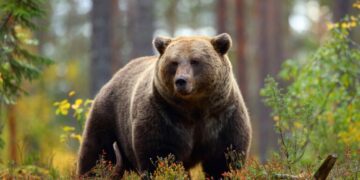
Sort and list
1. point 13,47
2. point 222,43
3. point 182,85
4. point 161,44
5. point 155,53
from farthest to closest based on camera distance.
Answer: point 155,53, point 13,47, point 161,44, point 222,43, point 182,85

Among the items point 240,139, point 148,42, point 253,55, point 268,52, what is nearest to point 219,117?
point 240,139

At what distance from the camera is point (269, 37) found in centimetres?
3300

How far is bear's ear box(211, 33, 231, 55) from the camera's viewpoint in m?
7.80

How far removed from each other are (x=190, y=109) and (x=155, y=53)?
55.9 feet

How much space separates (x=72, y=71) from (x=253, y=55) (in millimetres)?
10713

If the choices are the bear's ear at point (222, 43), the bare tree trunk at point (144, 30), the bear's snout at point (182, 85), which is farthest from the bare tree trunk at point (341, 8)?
the bear's snout at point (182, 85)

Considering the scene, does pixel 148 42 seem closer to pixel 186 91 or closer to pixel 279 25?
pixel 186 91

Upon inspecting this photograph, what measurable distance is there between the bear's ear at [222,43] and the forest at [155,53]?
2.11 ft

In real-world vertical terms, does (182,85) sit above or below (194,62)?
below

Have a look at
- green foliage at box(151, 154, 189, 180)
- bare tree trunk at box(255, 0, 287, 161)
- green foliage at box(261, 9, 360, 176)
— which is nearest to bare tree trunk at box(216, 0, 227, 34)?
bare tree trunk at box(255, 0, 287, 161)

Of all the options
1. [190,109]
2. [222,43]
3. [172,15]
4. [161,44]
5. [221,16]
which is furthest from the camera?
[172,15]

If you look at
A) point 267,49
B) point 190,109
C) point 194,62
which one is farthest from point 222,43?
point 267,49

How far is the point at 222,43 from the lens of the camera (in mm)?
7824

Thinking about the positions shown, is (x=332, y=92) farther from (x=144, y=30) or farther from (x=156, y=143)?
(x=144, y=30)
